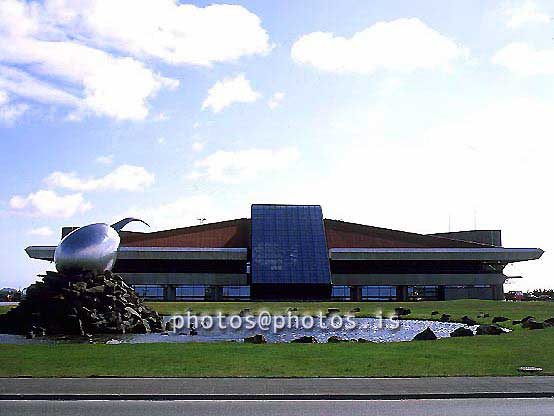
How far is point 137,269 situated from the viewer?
90.8m

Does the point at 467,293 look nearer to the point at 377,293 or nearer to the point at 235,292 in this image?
the point at 377,293

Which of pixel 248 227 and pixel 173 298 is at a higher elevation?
pixel 248 227

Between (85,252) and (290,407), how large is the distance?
26378 millimetres

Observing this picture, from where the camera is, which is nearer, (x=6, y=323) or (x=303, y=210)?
(x=6, y=323)

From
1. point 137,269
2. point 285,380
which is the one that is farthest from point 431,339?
point 137,269

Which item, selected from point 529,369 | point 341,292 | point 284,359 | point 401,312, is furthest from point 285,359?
point 341,292

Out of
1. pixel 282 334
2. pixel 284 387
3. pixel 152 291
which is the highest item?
pixel 152 291

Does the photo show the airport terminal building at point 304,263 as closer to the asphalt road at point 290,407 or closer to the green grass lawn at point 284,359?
the green grass lawn at point 284,359

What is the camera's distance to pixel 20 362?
17703mm

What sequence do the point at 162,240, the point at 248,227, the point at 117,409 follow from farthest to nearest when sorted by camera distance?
the point at 248,227 < the point at 162,240 < the point at 117,409

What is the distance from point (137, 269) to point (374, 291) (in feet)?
110

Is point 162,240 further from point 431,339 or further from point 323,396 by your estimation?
point 323,396

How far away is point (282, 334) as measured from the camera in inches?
1182

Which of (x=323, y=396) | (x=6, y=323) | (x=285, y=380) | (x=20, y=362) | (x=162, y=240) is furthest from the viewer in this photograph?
(x=162, y=240)
